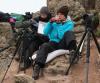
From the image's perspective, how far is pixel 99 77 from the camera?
9.71 m

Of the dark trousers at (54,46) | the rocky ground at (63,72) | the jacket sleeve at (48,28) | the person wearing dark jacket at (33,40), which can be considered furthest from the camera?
the person wearing dark jacket at (33,40)

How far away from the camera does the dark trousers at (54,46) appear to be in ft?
32.5

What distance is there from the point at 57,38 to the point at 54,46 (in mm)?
191

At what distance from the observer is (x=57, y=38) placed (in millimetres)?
10148

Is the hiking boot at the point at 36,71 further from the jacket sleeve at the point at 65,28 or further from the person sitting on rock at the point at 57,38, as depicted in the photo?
the jacket sleeve at the point at 65,28

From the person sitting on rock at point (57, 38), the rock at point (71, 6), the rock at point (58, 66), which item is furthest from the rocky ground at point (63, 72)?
the rock at point (71, 6)

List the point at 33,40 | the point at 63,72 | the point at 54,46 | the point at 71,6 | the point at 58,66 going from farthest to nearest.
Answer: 1. the point at 71,6
2. the point at 33,40
3. the point at 54,46
4. the point at 58,66
5. the point at 63,72

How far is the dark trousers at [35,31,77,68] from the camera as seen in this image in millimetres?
9906

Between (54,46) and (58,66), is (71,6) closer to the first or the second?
(54,46)

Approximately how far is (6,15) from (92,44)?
97.4 inches

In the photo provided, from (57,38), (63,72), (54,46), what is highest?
(57,38)

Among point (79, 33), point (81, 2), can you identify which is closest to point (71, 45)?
point (79, 33)

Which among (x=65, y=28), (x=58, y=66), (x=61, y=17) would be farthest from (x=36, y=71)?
(x=61, y=17)

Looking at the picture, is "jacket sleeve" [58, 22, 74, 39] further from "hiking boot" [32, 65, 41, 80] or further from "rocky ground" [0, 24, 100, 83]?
"hiking boot" [32, 65, 41, 80]
